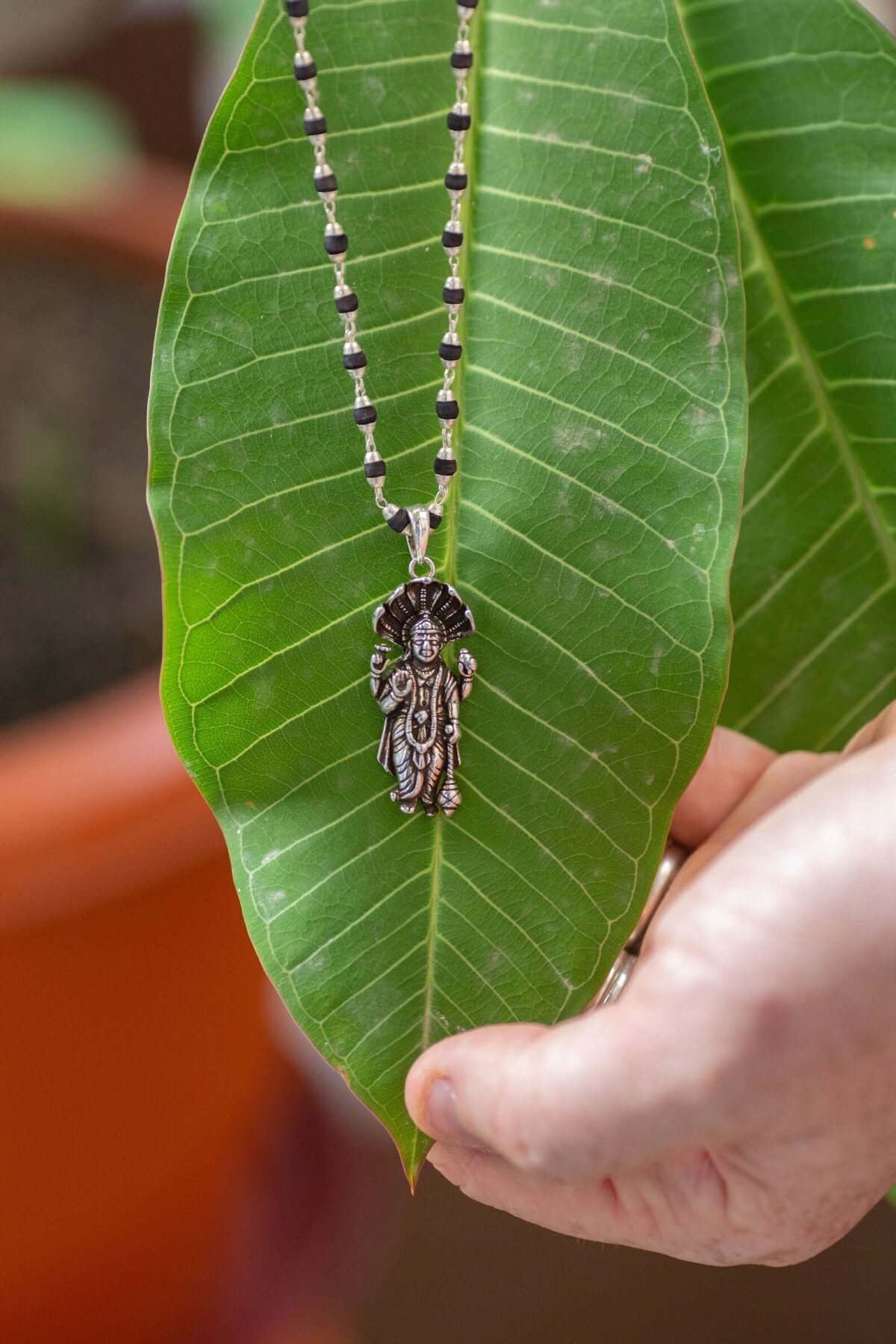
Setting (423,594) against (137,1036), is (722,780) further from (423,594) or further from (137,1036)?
(137,1036)

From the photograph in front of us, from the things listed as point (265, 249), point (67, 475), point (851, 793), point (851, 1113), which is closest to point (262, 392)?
point (265, 249)

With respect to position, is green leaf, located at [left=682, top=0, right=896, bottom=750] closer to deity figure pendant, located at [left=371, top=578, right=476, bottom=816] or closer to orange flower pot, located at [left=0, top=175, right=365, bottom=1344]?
deity figure pendant, located at [left=371, top=578, right=476, bottom=816]

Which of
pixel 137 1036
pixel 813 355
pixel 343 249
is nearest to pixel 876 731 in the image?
pixel 813 355

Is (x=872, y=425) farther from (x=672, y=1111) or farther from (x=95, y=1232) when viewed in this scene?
(x=95, y=1232)


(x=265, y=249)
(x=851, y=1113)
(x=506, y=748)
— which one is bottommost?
(x=851, y=1113)

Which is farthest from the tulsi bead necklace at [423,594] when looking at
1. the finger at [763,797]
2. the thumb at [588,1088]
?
the finger at [763,797]

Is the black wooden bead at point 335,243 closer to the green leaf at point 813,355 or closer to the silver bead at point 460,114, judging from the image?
the silver bead at point 460,114

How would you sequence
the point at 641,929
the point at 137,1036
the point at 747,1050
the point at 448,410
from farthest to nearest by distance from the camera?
the point at 137,1036 → the point at 641,929 → the point at 448,410 → the point at 747,1050
